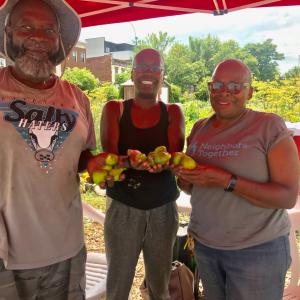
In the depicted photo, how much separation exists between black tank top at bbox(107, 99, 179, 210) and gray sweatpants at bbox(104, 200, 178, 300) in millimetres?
57

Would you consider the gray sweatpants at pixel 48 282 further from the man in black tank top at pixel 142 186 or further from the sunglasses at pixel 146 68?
the sunglasses at pixel 146 68

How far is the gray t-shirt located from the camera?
1.90m

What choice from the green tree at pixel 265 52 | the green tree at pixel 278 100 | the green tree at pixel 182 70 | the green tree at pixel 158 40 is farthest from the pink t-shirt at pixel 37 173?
the green tree at pixel 265 52

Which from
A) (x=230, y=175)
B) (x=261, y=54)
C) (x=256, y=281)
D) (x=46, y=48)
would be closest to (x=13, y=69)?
(x=46, y=48)

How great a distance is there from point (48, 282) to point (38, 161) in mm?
626

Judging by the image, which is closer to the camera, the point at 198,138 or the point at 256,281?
the point at 256,281

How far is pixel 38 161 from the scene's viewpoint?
1.70 metres

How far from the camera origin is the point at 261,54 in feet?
201

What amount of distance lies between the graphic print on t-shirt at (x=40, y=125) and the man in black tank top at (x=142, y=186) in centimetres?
71

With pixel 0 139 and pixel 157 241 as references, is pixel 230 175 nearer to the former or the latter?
pixel 157 241

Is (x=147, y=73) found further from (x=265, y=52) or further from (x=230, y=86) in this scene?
(x=265, y=52)

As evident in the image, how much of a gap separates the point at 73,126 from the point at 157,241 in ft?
3.65

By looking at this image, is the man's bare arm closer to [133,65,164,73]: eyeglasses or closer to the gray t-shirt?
[133,65,164,73]: eyeglasses

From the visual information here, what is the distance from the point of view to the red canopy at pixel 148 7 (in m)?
3.12
